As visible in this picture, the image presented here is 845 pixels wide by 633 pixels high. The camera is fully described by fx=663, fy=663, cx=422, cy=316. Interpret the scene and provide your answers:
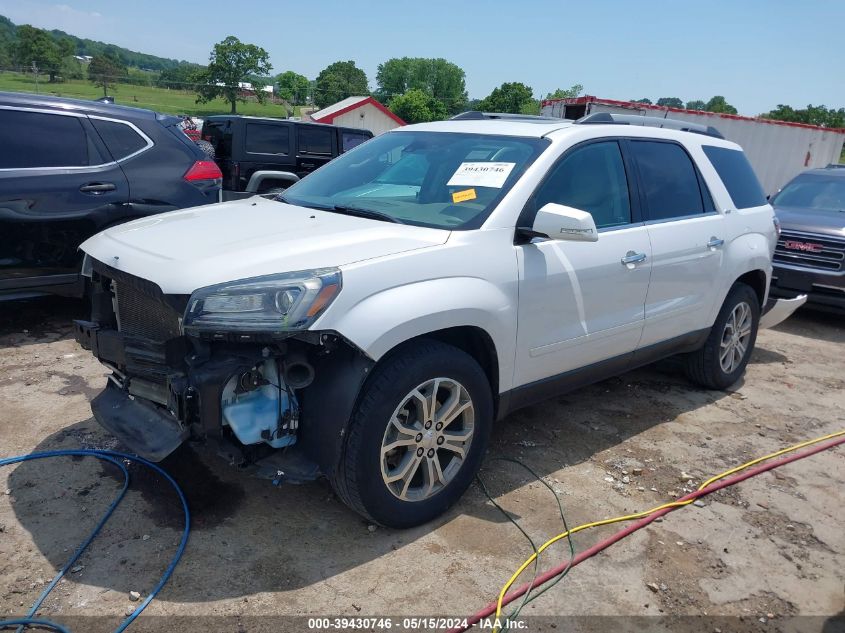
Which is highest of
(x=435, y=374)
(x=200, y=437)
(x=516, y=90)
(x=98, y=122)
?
(x=516, y=90)

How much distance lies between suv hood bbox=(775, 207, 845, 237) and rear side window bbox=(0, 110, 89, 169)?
7.75 metres

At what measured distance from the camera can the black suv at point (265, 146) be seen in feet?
37.9

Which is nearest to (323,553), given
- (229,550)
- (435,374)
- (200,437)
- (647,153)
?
(229,550)

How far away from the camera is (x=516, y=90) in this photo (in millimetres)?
63375

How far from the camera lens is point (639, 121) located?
4684 millimetres

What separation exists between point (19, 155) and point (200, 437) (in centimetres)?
364

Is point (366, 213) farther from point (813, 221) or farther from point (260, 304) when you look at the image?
point (813, 221)

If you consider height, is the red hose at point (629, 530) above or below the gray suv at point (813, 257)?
below

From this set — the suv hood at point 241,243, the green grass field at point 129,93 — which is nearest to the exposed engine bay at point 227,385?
the suv hood at point 241,243

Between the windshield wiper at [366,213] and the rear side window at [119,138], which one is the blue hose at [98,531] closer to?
the windshield wiper at [366,213]

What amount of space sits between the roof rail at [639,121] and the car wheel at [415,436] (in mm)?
1925

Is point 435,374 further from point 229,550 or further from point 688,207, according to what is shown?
point 688,207

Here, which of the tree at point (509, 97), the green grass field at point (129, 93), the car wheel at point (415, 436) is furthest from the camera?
the tree at point (509, 97)

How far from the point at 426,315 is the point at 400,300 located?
138mm
